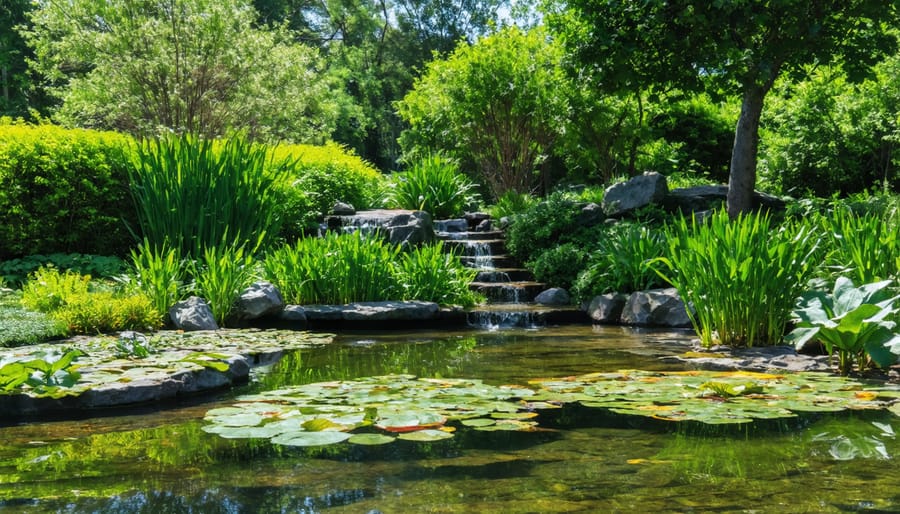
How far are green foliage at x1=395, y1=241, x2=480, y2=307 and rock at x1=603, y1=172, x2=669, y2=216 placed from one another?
135 inches

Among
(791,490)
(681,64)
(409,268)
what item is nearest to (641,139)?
(681,64)

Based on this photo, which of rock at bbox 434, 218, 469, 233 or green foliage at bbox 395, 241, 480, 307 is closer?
green foliage at bbox 395, 241, 480, 307

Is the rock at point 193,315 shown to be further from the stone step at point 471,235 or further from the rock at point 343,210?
the stone step at point 471,235

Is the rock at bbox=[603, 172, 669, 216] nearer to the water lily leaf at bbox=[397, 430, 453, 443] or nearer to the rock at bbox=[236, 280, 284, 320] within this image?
the rock at bbox=[236, 280, 284, 320]

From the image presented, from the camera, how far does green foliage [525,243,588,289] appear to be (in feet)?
33.2

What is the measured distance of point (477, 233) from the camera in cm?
1241

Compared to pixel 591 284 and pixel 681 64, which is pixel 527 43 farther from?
pixel 591 284

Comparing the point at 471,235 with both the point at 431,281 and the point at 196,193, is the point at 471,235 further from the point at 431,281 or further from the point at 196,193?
the point at 196,193

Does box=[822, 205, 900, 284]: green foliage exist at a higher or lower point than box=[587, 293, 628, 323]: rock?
Result: higher

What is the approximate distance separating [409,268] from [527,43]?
8.35m

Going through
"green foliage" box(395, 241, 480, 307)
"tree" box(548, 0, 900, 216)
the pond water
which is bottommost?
the pond water

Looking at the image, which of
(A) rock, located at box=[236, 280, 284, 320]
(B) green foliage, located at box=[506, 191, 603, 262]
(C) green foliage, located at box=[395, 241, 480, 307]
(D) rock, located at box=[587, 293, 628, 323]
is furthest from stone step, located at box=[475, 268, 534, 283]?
(A) rock, located at box=[236, 280, 284, 320]

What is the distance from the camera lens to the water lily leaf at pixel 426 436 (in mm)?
2891

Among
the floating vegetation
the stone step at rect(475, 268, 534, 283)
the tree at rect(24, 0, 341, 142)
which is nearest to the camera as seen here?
the floating vegetation
